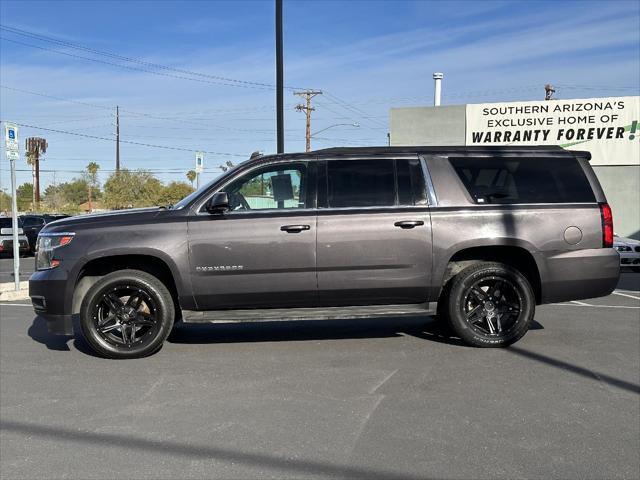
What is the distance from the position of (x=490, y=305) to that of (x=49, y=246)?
4.48 meters

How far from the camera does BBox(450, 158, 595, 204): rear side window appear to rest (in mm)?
5898

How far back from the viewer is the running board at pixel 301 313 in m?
5.55

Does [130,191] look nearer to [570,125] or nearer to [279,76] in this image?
[570,125]

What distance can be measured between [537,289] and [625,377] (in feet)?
4.14

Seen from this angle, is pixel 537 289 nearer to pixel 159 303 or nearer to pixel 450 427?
pixel 450 427

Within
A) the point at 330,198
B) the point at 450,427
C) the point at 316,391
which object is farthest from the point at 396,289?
the point at 450,427

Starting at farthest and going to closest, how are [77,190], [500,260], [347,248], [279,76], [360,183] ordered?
[77,190], [279,76], [500,260], [360,183], [347,248]

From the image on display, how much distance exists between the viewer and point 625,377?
4.96 m

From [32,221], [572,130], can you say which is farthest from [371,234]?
[32,221]

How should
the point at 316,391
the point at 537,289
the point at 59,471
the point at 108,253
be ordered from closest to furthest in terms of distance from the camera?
the point at 59,471
the point at 316,391
the point at 108,253
the point at 537,289

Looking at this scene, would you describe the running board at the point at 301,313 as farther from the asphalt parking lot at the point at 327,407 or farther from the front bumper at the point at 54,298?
the front bumper at the point at 54,298

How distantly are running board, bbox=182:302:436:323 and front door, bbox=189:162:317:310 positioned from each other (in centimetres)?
7

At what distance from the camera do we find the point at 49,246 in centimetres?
560

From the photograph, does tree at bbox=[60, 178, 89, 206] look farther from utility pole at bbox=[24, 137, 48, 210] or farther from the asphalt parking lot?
the asphalt parking lot
